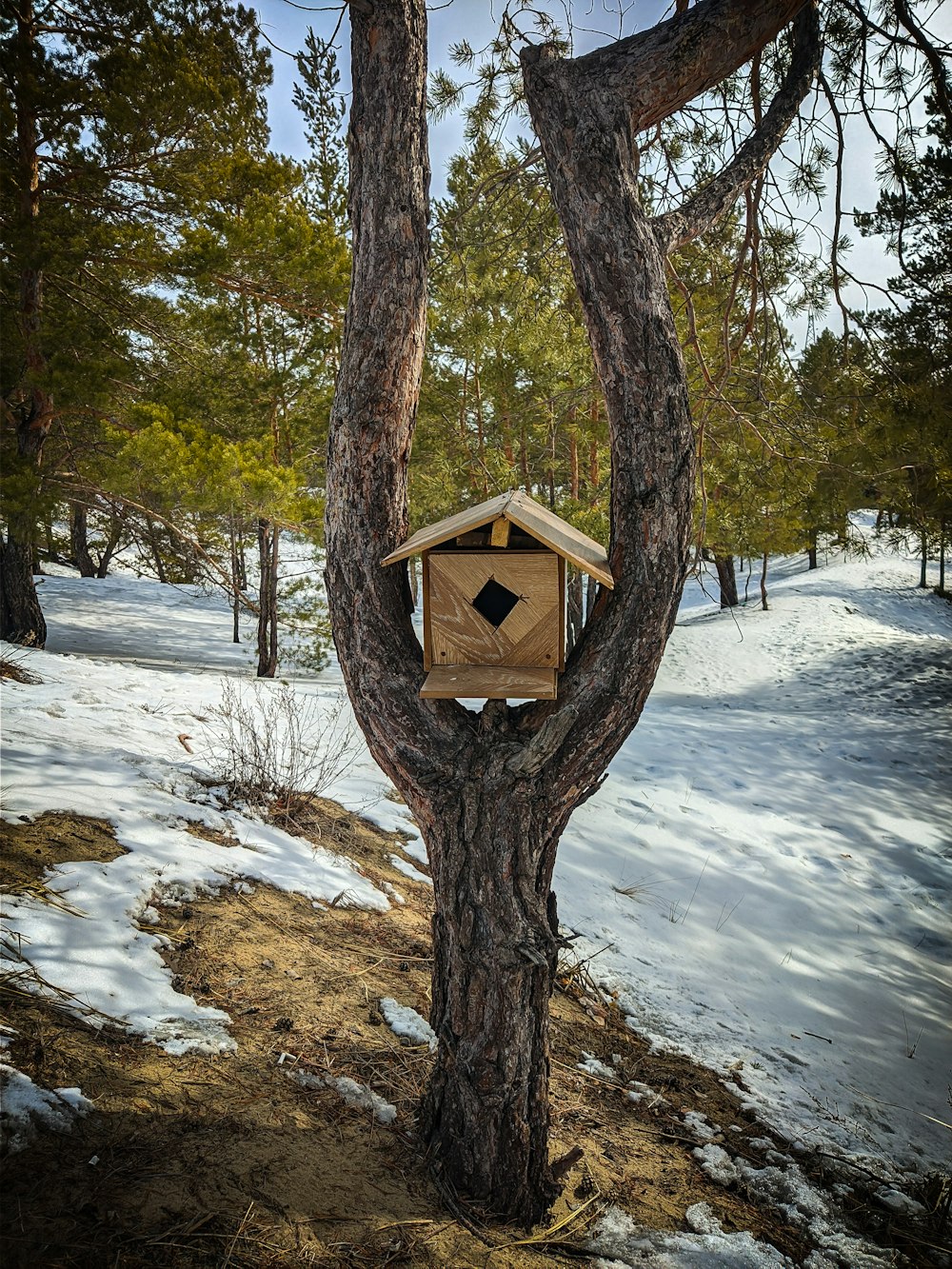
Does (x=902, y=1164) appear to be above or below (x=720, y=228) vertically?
below

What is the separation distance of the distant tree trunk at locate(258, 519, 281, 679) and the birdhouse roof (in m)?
7.12

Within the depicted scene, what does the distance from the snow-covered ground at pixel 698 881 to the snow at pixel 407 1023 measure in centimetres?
66

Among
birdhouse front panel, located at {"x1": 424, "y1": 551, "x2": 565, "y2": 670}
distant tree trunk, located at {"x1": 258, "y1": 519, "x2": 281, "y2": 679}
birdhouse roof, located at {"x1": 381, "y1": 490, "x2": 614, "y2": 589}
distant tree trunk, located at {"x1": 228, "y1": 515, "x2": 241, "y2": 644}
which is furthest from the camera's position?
distant tree trunk, located at {"x1": 258, "y1": 519, "x2": 281, "y2": 679}

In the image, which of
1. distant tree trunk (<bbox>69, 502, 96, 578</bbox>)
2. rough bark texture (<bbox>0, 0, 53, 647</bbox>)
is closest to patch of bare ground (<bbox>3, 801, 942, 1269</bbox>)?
rough bark texture (<bbox>0, 0, 53, 647</bbox>)

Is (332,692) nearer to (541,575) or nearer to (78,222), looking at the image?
(78,222)

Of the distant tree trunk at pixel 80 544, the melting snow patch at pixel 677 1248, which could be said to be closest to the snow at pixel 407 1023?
the melting snow patch at pixel 677 1248

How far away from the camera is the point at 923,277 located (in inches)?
133

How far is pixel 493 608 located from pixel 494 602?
0.02 metres

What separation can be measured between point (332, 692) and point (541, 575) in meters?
6.38

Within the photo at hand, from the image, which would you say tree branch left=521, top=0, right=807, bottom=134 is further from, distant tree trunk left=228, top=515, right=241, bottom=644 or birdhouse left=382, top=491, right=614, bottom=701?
distant tree trunk left=228, top=515, right=241, bottom=644

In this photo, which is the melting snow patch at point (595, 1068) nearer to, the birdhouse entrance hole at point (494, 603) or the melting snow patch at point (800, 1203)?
the melting snow patch at point (800, 1203)

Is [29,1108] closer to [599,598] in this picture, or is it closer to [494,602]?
[494,602]

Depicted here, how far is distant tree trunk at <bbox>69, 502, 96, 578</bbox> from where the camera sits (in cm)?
1589

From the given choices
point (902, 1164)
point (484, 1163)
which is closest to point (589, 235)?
point (484, 1163)
